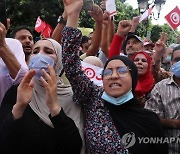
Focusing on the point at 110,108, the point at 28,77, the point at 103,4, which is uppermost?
the point at 103,4

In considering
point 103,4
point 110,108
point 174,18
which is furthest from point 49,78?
point 174,18

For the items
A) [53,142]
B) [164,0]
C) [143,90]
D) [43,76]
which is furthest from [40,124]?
[164,0]

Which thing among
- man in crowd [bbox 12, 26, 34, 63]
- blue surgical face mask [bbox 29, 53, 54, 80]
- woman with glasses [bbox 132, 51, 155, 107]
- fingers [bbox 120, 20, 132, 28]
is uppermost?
fingers [bbox 120, 20, 132, 28]

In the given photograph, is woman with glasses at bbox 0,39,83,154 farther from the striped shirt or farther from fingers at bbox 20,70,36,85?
the striped shirt

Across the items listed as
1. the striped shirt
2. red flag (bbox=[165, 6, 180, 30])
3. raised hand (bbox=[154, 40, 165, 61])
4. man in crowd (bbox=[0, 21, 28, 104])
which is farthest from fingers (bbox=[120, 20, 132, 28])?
red flag (bbox=[165, 6, 180, 30])

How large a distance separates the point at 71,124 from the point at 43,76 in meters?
0.39

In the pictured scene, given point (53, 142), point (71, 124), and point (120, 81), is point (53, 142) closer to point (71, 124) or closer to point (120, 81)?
point (71, 124)

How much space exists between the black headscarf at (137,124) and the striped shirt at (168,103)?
1.12ft

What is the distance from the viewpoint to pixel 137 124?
226 centimetres

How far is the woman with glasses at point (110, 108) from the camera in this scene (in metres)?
2.17

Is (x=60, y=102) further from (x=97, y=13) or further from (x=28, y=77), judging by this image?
(x=97, y=13)

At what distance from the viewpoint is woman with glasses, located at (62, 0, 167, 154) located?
85.4 inches

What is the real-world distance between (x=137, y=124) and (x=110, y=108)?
8.1 inches

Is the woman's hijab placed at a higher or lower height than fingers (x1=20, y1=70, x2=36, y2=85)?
lower
